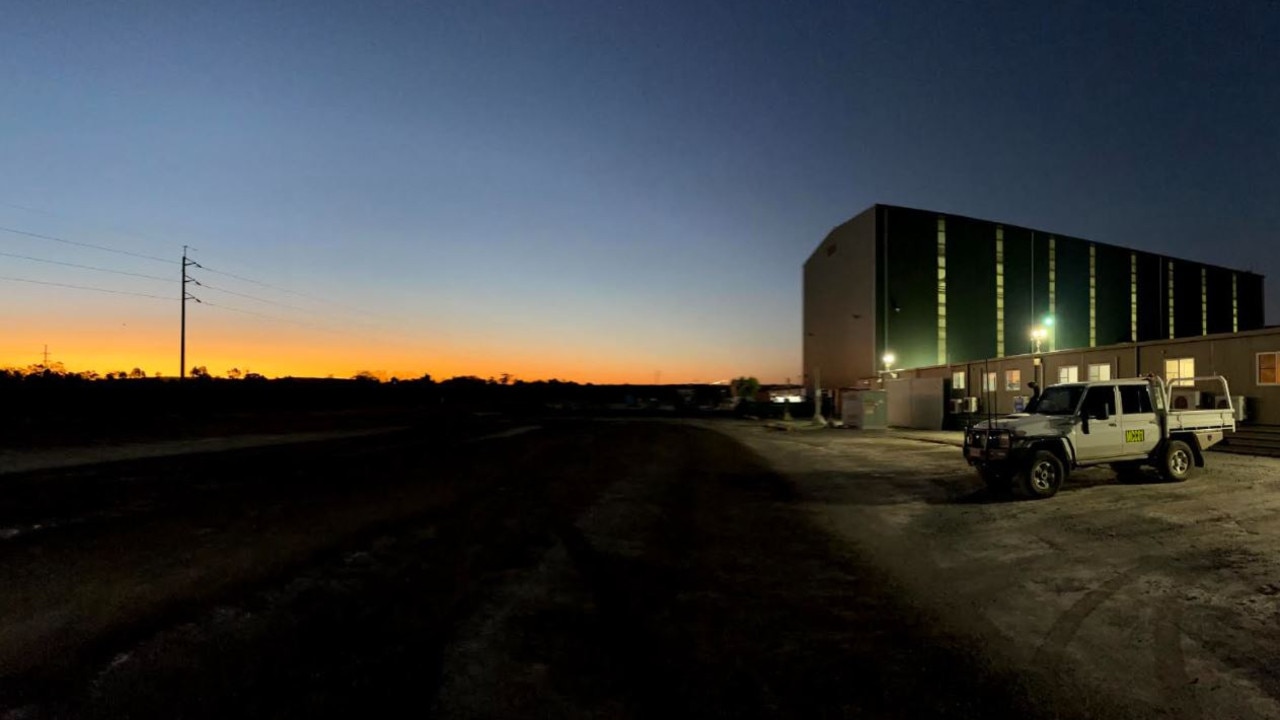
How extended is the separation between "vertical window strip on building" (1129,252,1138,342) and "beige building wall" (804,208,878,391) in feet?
96.1

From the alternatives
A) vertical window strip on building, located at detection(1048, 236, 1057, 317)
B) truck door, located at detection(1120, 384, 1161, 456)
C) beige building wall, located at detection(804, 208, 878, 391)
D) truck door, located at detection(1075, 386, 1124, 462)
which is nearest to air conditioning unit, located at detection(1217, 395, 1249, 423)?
truck door, located at detection(1120, 384, 1161, 456)

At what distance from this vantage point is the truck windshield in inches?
514

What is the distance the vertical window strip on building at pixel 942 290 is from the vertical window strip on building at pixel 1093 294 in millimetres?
17785

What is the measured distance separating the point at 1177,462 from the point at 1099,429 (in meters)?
2.37


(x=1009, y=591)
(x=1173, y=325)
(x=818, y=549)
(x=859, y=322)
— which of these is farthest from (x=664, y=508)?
(x=1173, y=325)

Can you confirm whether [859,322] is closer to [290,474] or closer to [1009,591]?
[290,474]

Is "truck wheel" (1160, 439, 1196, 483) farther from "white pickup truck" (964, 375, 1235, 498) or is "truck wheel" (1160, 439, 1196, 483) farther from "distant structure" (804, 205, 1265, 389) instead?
"distant structure" (804, 205, 1265, 389)

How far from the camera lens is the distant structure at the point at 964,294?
53.8 meters

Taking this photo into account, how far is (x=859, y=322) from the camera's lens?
5681 centimetres

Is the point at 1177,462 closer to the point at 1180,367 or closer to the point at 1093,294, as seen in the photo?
the point at 1180,367

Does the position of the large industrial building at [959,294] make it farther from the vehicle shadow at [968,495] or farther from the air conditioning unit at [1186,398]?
the vehicle shadow at [968,495]

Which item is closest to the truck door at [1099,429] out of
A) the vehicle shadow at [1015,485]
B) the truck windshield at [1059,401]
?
the truck windshield at [1059,401]

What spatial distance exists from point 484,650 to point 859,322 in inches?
2188

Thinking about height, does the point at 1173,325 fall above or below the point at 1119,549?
above
